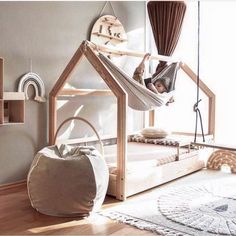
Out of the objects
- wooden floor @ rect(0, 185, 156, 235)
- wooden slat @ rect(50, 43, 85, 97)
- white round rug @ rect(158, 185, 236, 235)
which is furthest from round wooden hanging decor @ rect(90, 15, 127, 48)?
wooden floor @ rect(0, 185, 156, 235)

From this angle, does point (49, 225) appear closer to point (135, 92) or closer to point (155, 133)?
point (135, 92)

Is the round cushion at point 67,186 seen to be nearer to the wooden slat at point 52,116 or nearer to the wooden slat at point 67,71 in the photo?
the wooden slat at point 52,116

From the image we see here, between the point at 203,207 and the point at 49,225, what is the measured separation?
1287 millimetres

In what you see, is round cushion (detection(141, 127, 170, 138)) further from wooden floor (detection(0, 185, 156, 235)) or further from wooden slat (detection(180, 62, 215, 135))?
wooden floor (detection(0, 185, 156, 235))

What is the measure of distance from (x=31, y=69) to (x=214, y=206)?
2.25 m

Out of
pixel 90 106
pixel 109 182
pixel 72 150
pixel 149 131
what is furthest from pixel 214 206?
pixel 90 106

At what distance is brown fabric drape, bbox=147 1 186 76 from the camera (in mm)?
4527

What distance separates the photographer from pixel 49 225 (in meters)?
2.44

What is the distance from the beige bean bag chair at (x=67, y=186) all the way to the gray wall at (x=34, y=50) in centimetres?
78

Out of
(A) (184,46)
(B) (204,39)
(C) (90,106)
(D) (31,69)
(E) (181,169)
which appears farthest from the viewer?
(A) (184,46)

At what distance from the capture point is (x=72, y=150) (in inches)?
120

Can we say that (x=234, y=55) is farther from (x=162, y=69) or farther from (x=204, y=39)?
(x=162, y=69)

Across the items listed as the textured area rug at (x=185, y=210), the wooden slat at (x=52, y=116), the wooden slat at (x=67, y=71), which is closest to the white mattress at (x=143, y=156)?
the textured area rug at (x=185, y=210)

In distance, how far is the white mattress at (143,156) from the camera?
10.4 ft
